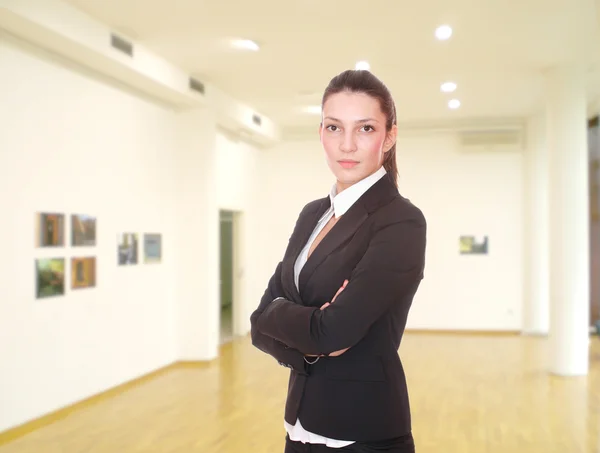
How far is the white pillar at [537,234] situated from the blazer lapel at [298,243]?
37.1 feet

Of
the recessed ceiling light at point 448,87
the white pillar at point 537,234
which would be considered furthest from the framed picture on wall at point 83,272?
the white pillar at point 537,234

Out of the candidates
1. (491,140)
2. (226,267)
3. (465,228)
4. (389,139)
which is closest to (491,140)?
(491,140)

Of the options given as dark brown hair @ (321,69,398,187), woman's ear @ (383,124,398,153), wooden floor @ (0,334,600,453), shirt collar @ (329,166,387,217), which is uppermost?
dark brown hair @ (321,69,398,187)

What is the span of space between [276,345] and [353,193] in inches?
15.3

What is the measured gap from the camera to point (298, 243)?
1553mm

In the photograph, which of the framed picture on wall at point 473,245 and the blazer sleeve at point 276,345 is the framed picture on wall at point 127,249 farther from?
the framed picture on wall at point 473,245

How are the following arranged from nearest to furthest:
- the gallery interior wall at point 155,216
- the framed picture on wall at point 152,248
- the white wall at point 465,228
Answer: the gallery interior wall at point 155,216
the framed picture on wall at point 152,248
the white wall at point 465,228

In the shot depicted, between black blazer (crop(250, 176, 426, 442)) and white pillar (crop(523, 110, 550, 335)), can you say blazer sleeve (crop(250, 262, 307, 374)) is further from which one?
white pillar (crop(523, 110, 550, 335))

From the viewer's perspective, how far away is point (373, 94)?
55.1 inches

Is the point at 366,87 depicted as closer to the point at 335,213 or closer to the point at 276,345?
the point at 335,213

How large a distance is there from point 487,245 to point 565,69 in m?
4.90

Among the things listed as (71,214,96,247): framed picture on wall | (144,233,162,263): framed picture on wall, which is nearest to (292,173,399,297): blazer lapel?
(71,214,96,247): framed picture on wall

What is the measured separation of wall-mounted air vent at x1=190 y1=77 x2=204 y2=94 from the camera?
876 centimetres

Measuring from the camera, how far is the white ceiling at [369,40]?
245 inches
